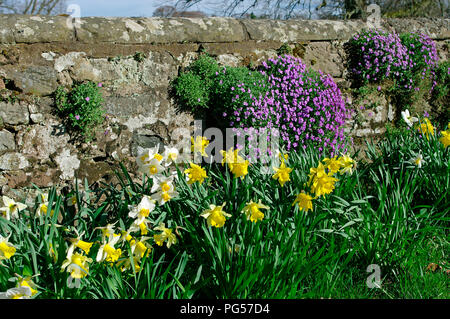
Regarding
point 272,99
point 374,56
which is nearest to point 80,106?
point 272,99

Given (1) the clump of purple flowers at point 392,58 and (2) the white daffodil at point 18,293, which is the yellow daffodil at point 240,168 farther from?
(1) the clump of purple flowers at point 392,58

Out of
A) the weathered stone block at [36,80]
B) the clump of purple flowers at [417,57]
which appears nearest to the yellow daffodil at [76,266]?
the weathered stone block at [36,80]

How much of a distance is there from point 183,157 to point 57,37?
1.34 metres

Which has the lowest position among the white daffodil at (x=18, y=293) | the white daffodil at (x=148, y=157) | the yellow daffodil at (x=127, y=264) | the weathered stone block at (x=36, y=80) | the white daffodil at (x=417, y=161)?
the yellow daffodil at (x=127, y=264)

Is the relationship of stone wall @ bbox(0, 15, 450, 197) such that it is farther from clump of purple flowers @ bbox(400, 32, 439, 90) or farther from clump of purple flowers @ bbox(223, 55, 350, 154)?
clump of purple flowers @ bbox(400, 32, 439, 90)

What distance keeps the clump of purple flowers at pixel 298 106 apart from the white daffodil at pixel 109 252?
1.98m

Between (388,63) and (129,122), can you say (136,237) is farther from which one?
(388,63)

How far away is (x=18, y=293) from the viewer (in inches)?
67.1

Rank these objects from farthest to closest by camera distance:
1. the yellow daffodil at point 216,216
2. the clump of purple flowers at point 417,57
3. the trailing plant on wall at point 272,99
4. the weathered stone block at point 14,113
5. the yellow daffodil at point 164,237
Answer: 1. the clump of purple flowers at point 417,57
2. the trailing plant on wall at point 272,99
3. the weathered stone block at point 14,113
4. the yellow daffodil at point 164,237
5. the yellow daffodil at point 216,216

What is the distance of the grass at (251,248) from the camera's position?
79.8 inches

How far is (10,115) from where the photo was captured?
3127 mm

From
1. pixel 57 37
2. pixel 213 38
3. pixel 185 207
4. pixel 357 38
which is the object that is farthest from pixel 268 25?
pixel 185 207

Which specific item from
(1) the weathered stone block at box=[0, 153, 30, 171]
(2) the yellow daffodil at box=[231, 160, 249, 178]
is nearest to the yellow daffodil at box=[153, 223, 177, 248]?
(2) the yellow daffodil at box=[231, 160, 249, 178]

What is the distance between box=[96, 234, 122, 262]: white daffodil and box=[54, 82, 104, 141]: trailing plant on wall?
1.52 metres
